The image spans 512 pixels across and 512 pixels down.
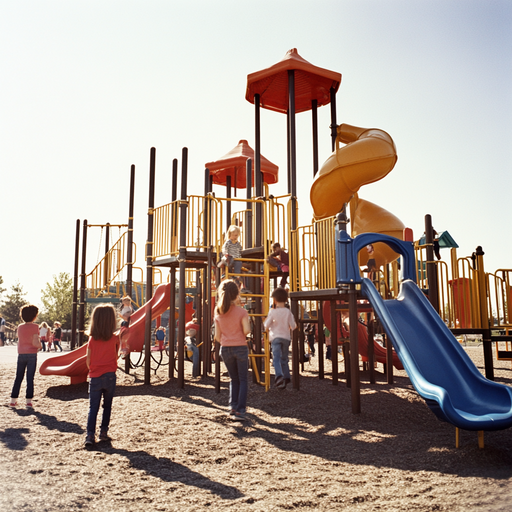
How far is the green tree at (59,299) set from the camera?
44.6 meters

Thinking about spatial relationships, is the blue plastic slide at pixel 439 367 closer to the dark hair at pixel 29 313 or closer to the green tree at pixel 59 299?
the dark hair at pixel 29 313

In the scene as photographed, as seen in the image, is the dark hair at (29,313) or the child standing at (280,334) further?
the dark hair at (29,313)

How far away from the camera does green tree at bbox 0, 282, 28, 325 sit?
53812 mm

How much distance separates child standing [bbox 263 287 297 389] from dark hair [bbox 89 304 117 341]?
3.24m

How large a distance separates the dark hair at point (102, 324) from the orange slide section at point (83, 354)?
517cm

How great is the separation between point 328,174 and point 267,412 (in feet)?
19.1

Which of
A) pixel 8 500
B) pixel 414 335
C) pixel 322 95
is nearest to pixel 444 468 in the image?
pixel 414 335

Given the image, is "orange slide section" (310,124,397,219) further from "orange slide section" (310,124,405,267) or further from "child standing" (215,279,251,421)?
"child standing" (215,279,251,421)

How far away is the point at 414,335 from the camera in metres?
7.27

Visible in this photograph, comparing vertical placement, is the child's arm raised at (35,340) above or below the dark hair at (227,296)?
below

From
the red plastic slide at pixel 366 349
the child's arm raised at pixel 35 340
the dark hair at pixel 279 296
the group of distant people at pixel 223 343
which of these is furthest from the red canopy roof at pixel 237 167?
the child's arm raised at pixel 35 340

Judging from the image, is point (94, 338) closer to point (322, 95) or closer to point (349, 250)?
point (349, 250)

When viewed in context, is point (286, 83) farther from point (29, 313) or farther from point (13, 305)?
point (13, 305)

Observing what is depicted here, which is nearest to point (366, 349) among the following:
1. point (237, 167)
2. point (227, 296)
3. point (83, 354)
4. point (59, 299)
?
point (83, 354)
